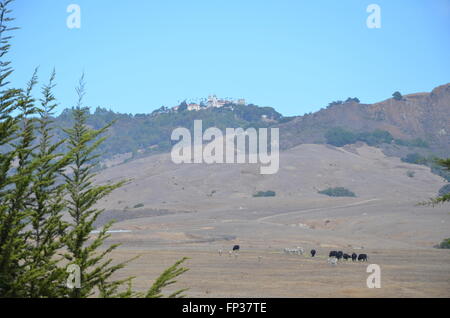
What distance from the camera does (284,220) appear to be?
73562 millimetres

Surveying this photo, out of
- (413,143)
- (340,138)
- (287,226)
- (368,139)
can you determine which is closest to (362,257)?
(287,226)

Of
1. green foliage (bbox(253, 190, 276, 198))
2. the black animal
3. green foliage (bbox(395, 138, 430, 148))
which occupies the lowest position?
the black animal

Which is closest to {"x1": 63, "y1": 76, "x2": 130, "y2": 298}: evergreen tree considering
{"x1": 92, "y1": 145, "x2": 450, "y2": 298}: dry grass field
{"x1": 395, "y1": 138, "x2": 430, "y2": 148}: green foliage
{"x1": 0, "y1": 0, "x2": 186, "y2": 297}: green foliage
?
{"x1": 0, "y1": 0, "x2": 186, "y2": 297}: green foliage

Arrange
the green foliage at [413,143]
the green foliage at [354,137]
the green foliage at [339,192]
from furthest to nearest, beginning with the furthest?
the green foliage at [413,143]
the green foliage at [354,137]
the green foliage at [339,192]

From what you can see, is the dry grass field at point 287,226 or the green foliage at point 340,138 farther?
the green foliage at point 340,138

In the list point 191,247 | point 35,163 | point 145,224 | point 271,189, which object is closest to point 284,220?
point 145,224

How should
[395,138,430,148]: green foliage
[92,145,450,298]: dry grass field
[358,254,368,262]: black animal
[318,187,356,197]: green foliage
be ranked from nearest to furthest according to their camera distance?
[92,145,450,298]: dry grass field
[358,254,368,262]: black animal
[318,187,356,197]: green foliage
[395,138,430,148]: green foliage

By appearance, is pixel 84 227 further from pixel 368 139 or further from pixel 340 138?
pixel 368 139

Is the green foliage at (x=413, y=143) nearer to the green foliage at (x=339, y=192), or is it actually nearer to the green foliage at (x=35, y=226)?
the green foliage at (x=339, y=192)

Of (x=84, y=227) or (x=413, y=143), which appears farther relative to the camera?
(x=413, y=143)

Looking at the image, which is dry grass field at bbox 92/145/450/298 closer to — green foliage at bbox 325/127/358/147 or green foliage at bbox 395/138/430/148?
green foliage at bbox 325/127/358/147

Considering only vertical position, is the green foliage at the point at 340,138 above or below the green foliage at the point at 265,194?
above

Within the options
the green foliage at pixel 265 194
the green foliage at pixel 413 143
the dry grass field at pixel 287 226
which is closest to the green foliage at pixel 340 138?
the dry grass field at pixel 287 226
